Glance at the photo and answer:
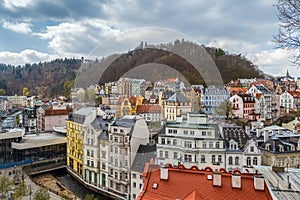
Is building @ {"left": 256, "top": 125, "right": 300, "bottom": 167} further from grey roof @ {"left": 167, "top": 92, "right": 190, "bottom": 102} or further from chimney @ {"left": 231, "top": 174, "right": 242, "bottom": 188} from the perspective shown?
grey roof @ {"left": 167, "top": 92, "right": 190, "bottom": 102}

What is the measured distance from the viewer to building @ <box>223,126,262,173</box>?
18.9ft

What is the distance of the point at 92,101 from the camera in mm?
2576

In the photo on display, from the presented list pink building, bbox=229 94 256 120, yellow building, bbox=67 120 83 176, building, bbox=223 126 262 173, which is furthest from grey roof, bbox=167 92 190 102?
pink building, bbox=229 94 256 120

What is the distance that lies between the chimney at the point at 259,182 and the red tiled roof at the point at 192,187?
0.03 meters

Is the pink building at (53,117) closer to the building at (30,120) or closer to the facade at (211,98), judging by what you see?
the building at (30,120)

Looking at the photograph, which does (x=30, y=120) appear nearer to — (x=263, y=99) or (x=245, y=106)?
(x=245, y=106)

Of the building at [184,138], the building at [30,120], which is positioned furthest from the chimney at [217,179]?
the building at [30,120]

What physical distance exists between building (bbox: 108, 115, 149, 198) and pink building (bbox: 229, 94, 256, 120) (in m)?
7.00

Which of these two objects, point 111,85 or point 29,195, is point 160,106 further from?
point 29,195

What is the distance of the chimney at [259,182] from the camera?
2.31 m

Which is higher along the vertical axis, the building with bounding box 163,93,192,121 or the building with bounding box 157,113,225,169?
the building with bounding box 163,93,192,121

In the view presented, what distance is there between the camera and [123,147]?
13.6 feet

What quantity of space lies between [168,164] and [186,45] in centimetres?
121

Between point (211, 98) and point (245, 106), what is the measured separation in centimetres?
1094
